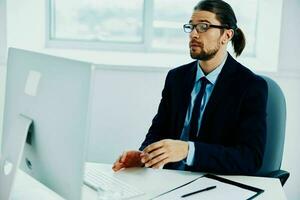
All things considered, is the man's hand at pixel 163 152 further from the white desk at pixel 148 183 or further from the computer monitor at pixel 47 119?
the computer monitor at pixel 47 119

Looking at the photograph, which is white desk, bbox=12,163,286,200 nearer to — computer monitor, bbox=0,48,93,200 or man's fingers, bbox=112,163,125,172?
man's fingers, bbox=112,163,125,172

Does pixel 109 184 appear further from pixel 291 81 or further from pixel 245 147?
pixel 291 81

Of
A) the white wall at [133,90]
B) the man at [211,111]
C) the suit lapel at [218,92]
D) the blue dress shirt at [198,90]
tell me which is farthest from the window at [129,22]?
the suit lapel at [218,92]

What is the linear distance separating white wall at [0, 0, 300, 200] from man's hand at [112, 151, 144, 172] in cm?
111

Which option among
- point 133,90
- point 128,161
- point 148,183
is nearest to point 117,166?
point 128,161

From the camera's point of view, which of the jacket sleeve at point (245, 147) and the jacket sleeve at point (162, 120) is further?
the jacket sleeve at point (162, 120)

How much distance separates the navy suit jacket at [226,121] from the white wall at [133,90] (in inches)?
29.0

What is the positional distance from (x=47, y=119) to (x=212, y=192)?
0.58m

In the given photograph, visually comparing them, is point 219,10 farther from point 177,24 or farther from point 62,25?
point 62,25

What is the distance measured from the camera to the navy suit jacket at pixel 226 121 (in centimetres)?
141

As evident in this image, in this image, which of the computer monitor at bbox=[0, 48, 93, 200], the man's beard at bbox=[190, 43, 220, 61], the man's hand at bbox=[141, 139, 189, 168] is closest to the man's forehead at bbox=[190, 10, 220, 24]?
the man's beard at bbox=[190, 43, 220, 61]

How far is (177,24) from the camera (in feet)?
9.23

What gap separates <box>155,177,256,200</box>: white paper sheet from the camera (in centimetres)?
119

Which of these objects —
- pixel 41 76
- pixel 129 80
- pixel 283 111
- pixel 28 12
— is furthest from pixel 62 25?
pixel 41 76
